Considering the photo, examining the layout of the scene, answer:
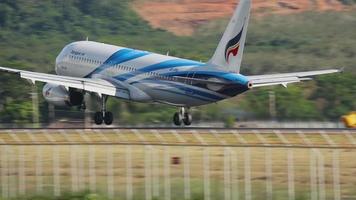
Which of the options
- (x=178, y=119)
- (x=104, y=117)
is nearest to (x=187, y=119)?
(x=178, y=119)

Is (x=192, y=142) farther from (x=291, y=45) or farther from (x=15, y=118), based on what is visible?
(x=291, y=45)

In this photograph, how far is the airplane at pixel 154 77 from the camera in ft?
247

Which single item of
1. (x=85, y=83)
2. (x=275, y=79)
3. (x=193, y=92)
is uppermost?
(x=275, y=79)

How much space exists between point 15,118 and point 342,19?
8246cm

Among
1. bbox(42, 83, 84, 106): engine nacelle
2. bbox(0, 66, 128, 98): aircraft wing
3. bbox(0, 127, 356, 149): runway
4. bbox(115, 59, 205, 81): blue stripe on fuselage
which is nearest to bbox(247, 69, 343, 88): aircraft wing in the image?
bbox(115, 59, 205, 81): blue stripe on fuselage

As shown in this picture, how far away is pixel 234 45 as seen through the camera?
251ft

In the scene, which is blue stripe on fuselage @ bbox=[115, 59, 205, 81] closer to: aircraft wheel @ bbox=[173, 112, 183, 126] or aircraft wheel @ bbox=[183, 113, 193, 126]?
aircraft wheel @ bbox=[173, 112, 183, 126]

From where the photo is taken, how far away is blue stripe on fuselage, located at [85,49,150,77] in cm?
8150

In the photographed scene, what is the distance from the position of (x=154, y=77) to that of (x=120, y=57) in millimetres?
3824

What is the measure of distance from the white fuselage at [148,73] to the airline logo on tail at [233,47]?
1396 millimetres

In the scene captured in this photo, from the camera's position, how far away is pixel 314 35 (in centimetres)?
16488

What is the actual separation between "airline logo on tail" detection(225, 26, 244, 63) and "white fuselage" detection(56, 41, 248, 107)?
1.40 m

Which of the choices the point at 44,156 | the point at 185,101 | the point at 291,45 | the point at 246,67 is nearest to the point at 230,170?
the point at 44,156

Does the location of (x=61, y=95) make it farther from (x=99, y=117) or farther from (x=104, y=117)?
(x=104, y=117)
